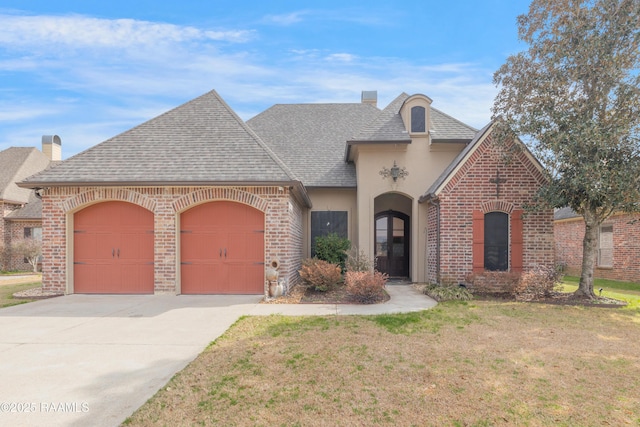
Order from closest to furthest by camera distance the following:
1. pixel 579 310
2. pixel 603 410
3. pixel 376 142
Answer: pixel 603 410 < pixel 579 310 < pixel 376 142

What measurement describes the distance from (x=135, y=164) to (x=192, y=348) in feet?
22.8

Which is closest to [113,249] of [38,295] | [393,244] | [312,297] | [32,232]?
[38,295]

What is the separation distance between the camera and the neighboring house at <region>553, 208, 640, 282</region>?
15445 millimetres

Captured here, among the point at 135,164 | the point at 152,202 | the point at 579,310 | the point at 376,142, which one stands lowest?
the point at 579,310

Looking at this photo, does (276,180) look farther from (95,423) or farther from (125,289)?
(95,423)

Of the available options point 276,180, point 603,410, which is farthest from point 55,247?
point 603,410

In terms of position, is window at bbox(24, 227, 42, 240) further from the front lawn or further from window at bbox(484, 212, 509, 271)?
window at bbox(484, 212, 509, 271)

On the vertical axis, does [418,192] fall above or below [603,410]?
above

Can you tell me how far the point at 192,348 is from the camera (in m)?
5.51

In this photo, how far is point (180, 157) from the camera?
10805 millimetres

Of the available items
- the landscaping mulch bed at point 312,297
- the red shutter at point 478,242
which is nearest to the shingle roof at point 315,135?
the landscaping mulch bed at point 312,297

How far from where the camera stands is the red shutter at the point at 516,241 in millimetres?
11070

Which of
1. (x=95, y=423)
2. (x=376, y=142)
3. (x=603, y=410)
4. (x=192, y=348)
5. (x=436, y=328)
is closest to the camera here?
(x=95, y=423)

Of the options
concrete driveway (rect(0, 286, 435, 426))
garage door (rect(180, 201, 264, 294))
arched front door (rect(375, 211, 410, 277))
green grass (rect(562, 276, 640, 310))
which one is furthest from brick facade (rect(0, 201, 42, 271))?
green grass (rect(562, 276, 640, 310))
